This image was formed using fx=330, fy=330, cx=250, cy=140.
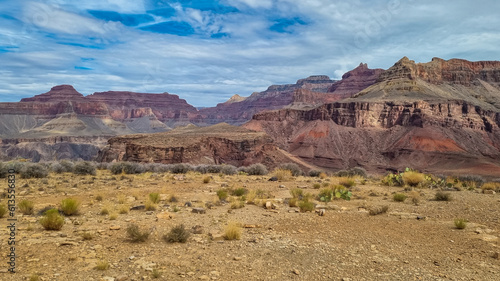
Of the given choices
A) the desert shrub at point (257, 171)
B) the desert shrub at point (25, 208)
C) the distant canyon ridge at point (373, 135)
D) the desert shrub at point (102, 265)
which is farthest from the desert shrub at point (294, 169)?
the desert shrub at point (102, 265)

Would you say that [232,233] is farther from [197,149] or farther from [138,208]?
[197,149]

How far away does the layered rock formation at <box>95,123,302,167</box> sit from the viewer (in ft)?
154

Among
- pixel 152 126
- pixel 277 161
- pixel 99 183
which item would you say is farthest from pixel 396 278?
pixel 152 126

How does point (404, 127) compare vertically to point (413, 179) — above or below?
above

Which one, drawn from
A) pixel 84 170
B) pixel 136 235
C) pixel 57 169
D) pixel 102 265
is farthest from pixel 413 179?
pixel 57 169

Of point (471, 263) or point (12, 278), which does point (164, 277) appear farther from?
point (471, 263)

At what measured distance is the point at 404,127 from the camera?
8806cm

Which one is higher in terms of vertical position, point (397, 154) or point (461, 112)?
point (461, 112)

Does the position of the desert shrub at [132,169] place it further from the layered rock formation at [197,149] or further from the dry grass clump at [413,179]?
the layered rock formation at [197,149]

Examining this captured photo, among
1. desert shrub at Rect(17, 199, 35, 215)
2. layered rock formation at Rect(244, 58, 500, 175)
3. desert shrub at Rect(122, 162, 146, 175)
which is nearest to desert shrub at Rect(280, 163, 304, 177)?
desert shrub at Rect(122, 162, 146, 175)

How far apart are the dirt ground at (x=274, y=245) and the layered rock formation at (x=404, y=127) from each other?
213 ft

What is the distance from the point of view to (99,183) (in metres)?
18.3

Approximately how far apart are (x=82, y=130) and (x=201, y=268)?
547ft

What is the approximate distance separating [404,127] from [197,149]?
201 ft
